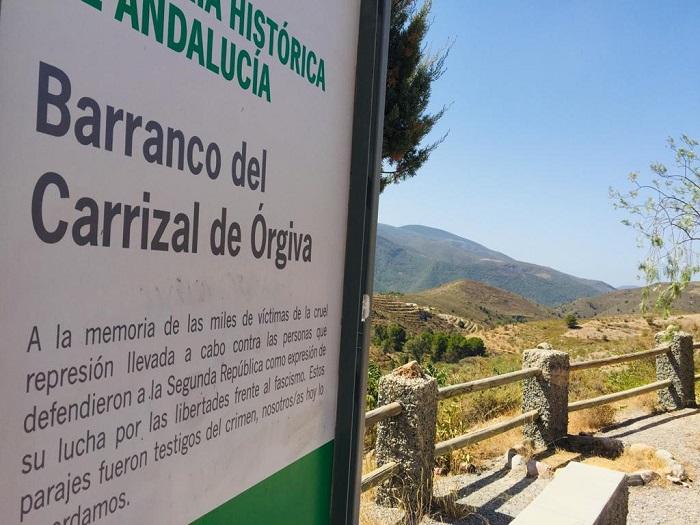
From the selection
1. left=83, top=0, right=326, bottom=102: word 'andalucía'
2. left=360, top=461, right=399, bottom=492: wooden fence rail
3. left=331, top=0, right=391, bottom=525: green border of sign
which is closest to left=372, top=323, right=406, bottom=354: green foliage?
left=360, top=461, right=399, bottom=492: wooden fence rail

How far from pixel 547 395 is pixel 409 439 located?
2.97 metres

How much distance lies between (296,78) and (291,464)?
114 centimetres

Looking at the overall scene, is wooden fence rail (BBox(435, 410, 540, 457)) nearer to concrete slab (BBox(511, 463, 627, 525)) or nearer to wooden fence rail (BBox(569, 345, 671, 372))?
wooden fence rail (BBox(569, 345, 671, 372))

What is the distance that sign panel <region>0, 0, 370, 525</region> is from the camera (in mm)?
982

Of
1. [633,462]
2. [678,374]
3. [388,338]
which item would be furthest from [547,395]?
[388,338]

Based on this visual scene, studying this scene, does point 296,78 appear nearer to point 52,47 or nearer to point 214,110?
point 214,110

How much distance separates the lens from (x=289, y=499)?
5.85 ft

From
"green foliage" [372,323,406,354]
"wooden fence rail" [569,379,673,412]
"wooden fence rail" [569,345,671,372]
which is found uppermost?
"wooden fence rail" [569,345,671,372]

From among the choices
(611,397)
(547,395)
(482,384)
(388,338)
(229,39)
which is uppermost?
(229,39)

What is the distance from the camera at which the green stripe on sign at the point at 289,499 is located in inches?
60.1

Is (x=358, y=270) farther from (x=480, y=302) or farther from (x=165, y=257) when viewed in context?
(x=480, y=302)

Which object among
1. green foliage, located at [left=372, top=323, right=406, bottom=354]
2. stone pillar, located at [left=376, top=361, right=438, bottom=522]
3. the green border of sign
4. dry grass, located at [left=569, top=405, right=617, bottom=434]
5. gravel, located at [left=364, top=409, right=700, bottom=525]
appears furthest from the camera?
green foliage, located at [left=372, top=323, right=406, bottom=354]

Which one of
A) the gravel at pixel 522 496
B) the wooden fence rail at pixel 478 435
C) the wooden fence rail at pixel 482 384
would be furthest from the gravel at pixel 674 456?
the wooden fence rail at pixel 482 384

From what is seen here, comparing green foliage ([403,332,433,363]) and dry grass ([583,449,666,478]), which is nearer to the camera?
dry grass ([583,449,666,478])
